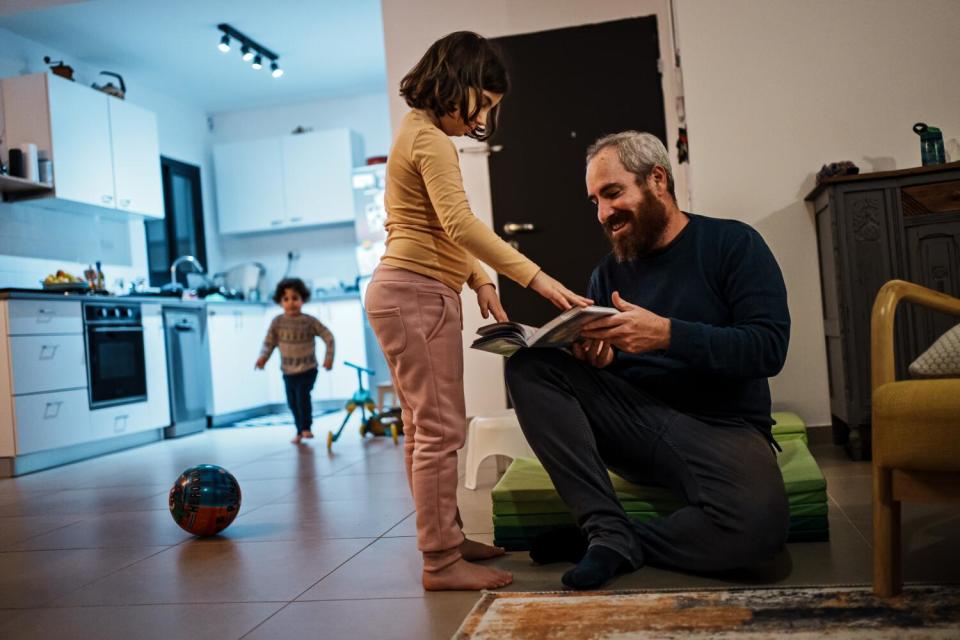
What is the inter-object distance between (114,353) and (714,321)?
4447 mm

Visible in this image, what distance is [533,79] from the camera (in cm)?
418

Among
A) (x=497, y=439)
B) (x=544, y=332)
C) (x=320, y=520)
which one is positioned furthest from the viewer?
(x=497, y=439)

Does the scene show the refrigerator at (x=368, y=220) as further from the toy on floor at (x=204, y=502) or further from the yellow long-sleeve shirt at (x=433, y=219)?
the yellow long-sleeve shirt at (x=433, y=219)

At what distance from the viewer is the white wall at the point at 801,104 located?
331 centimetres

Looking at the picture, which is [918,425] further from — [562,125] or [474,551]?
[562,125]

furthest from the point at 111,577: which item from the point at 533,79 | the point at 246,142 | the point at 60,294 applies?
the point at 246,142

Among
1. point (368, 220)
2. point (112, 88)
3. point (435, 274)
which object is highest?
point (112, 88)

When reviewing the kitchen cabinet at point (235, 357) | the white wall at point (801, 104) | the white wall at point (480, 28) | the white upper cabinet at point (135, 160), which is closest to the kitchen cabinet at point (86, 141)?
the white upper cabinet at point (135, 160)

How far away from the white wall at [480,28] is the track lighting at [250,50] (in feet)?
6.92

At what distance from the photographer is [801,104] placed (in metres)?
3.38

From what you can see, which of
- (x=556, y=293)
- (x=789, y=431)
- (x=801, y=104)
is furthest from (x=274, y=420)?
(x=556, y=293)

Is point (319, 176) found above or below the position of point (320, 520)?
above

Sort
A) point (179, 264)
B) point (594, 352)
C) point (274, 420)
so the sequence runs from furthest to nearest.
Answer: point (179, 264) → point (274, 420) → point (594, 352)

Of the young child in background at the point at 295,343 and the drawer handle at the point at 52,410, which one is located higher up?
the young child in background at the point at 295,343
